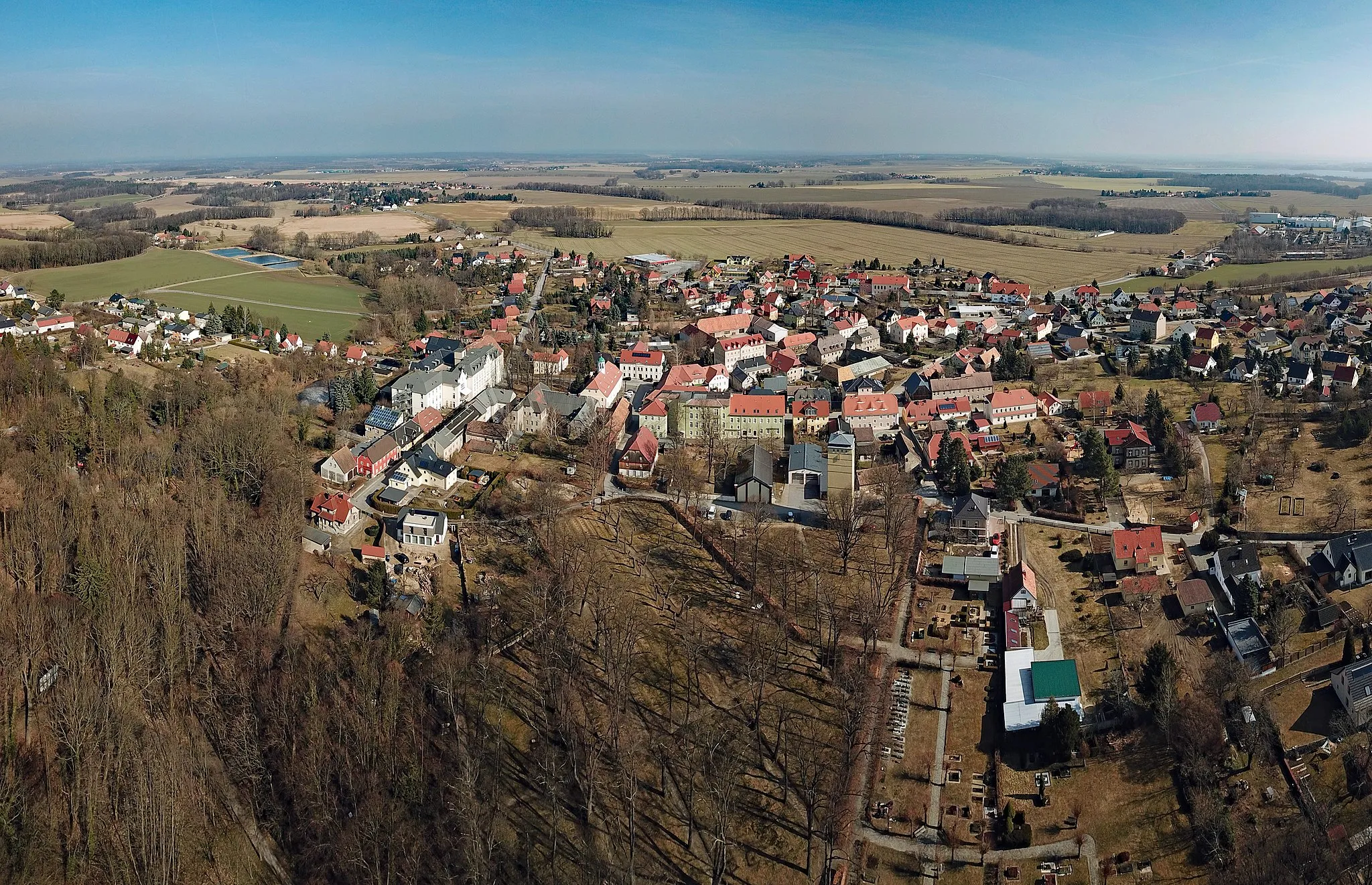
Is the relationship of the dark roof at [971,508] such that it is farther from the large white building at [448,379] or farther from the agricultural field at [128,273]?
the agricultural field at [128,273]

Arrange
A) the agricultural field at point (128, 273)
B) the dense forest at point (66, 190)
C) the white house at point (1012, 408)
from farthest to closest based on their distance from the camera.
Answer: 1. the dense forest at point (66, 190)
2. the agricultural field at point (128, 273)
3. the white house at point (1012, 408)

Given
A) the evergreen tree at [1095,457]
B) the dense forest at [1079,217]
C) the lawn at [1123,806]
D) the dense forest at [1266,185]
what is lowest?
the lawn at [1123,806]

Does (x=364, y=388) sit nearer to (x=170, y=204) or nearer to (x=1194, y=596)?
(x=1194, y=596)

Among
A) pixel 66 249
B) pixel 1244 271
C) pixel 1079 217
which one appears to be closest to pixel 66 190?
pixel 66 249

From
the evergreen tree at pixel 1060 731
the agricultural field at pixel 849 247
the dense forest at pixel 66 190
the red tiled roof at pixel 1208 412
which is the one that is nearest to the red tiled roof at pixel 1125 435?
the red tiled roof at pixel 1208 412

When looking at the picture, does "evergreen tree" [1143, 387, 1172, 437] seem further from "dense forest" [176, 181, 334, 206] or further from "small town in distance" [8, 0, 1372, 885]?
"dense forest" [176, 181, 334, 206]

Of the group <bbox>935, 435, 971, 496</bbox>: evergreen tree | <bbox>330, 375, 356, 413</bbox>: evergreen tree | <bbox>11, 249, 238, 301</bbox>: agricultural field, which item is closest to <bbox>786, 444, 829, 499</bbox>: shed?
<bbox>935, 435, 971, 496</bbox>: evergreen tree
